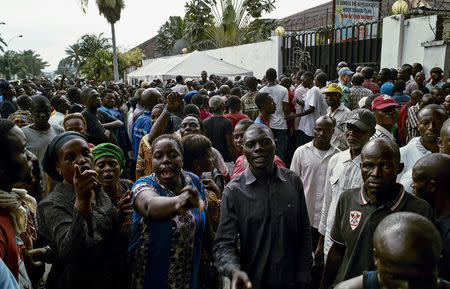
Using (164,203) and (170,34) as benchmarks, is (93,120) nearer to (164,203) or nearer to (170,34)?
(164,203)

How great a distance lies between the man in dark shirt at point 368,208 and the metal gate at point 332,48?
10.8m

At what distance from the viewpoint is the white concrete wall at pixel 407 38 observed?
9.69 meters

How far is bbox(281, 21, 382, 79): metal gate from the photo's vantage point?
40.1ft

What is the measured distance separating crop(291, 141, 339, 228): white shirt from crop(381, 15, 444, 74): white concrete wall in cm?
722

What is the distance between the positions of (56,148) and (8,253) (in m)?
0.85

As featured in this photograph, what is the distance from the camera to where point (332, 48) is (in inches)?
554

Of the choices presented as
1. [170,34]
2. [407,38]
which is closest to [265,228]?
[407,38]

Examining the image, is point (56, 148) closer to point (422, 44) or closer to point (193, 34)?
point (422, 44)

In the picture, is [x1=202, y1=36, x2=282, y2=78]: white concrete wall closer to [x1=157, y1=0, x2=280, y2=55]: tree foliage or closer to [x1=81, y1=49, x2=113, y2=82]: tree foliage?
[x1=157, y1=0, x2=280, y2=55]: tree foliage

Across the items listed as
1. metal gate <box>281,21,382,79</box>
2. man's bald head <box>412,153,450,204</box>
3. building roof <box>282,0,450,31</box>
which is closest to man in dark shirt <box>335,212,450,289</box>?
man's bald head <box>412,153,450,204</box>

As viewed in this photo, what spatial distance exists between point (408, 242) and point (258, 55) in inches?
734

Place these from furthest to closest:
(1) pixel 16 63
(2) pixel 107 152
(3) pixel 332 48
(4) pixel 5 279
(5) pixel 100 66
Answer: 1. (1) pixel 16 63
2. (5) pixel 100 66
3. (3) pixel 332 48
4. (2) pixel 107 152
5. (4) pixel 5 279

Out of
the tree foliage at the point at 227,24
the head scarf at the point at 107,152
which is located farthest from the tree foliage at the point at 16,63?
the head scarf at the point at 107,152

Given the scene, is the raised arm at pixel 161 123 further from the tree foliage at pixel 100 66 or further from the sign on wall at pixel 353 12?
the tree foliage at pixel 100 66
